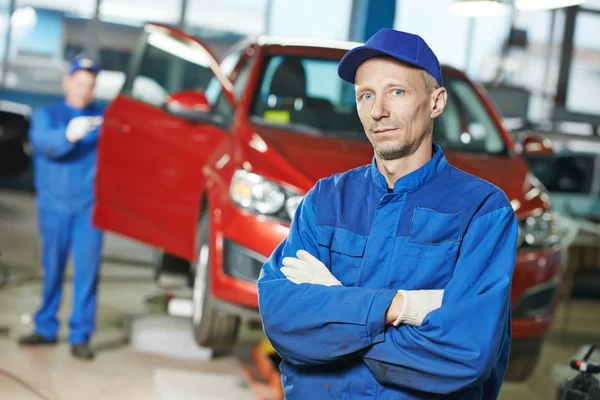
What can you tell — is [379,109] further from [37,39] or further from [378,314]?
[37,39]

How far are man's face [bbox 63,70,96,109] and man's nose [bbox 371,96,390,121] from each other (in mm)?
3828

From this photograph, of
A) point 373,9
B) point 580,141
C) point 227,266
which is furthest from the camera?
point 580,141

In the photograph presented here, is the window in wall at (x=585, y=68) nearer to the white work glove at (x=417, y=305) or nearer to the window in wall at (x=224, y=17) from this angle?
the window in wall at (x=224, y=17)

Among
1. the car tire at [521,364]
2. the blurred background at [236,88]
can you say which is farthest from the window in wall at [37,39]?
the car tire at [521,364]

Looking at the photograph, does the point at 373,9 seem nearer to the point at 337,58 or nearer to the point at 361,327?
the point at 337,58

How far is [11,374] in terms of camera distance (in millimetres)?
4934

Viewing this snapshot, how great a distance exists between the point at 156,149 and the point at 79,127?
481 mm

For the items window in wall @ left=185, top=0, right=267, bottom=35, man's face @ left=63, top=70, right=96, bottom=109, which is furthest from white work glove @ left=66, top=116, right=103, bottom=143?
window in wall @ left=185, top=0, right=267, bottom=35

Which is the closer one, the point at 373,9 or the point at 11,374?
the point at 11,374

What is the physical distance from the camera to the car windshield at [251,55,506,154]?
5.18 meters

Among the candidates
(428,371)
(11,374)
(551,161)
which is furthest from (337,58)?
(551,161)

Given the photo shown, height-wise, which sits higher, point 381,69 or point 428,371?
point 381,69

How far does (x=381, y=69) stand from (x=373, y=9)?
6209 mm

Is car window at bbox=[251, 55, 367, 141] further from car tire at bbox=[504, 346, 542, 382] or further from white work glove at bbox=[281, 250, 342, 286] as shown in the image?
white work glove at bbox=[281, 250, 342, 286]
